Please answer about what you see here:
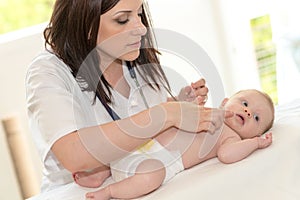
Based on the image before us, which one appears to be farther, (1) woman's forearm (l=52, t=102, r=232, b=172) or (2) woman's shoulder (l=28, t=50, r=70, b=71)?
(2) woman's shoulder (l=28, t=50, r=70, b=71)

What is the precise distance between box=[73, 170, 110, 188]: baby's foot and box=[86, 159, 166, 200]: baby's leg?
119 millimetres

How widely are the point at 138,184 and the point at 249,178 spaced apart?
0.27 m

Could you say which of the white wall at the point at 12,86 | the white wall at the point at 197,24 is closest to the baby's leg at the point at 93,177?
the white wall at the point at 12,86

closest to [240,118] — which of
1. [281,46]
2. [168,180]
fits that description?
[168,180]

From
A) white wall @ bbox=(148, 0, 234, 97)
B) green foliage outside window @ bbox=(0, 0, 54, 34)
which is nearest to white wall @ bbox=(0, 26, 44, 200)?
green foliage outside window @ bbox=(0, 0, 54, 34)

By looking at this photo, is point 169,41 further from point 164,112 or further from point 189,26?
point 164,112

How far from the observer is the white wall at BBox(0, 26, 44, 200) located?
213 centimetres

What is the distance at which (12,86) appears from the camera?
2143mm

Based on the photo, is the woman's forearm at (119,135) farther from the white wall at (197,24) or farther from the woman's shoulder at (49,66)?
the white wall at (197,24)

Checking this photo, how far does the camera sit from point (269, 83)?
2713 millimetres

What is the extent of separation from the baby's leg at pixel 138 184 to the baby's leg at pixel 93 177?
0.40 feet

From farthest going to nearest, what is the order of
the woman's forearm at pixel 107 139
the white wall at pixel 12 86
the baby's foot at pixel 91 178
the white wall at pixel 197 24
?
the white wall at pixel 197 24
the white wall at pixel 12 86
the baby's foot at pixel 91 178
the woman's forearm at pixel 107 139

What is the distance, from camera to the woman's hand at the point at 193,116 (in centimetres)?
105

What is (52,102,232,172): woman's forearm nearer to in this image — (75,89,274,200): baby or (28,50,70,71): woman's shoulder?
(75,89,274,200): baby
